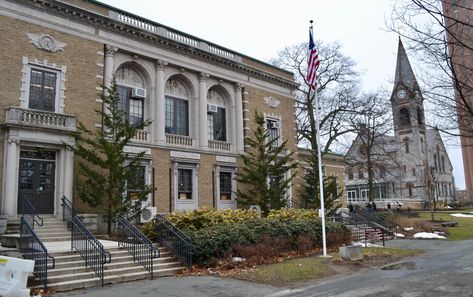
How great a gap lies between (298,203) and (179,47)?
15.7 meters

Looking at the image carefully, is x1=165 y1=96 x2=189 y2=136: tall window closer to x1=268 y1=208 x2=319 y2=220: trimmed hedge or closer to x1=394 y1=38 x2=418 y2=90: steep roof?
x1=268 y1=208 x2=319 y2=220: trimmed hedge

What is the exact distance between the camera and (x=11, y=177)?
19203mm

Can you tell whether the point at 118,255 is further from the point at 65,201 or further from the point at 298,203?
the point at 298,203

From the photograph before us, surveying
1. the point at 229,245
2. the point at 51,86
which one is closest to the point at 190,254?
the point at 229,245

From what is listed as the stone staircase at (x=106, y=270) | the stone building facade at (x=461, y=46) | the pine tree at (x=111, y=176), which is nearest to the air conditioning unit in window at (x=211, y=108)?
the pine tree at (x=111, y=176)

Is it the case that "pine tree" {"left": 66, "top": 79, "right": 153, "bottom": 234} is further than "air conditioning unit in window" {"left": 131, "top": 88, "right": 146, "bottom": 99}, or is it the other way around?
"air conditioning unit in window" {"left": 131, "top": 88, "right": 146, "bottom": 99}

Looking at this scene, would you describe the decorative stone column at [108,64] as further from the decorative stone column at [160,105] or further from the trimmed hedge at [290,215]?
the trimmed hedge at [290,215]

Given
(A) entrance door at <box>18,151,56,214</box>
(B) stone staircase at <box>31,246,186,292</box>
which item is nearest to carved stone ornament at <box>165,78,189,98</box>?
(A) entrance door at <box>18,151,56,214</box>

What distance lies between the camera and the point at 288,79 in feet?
121

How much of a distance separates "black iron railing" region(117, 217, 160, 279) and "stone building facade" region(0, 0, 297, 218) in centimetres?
537

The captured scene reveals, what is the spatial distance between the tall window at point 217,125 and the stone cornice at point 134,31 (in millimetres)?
3390

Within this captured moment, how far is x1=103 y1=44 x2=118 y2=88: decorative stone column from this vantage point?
24328 mm

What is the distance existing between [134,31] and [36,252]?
16.0 meters

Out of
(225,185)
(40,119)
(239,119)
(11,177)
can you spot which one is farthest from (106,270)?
(239,119)
